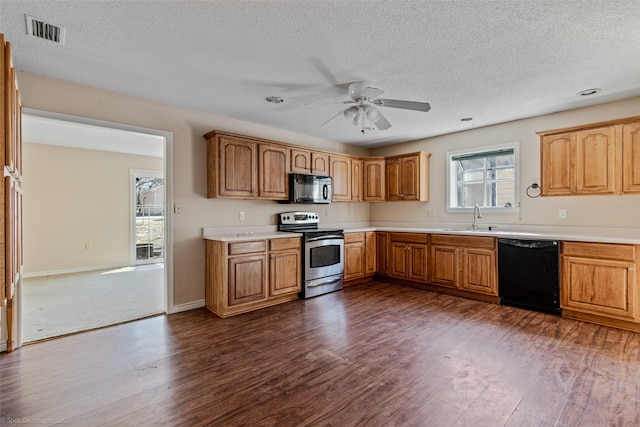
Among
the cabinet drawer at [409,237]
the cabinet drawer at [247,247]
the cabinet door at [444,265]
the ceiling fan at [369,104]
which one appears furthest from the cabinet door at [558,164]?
the cabinet drawer at [247,247]

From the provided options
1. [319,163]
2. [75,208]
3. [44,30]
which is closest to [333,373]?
[44,30]

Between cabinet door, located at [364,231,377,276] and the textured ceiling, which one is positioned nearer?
the textured ceiling

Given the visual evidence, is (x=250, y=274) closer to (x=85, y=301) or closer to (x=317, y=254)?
(x=317, y=254)

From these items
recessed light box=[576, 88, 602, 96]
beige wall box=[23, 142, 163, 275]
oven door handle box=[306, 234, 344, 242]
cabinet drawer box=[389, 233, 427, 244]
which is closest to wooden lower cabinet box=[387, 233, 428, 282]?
cabinet drawer box=[389, 233, 427, 244]

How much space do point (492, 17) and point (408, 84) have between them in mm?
1104

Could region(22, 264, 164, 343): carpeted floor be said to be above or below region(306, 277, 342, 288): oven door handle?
below

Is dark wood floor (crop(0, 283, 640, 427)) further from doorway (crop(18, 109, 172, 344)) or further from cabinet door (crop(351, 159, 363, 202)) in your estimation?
cabinet door (crop(351, 159, 363, 202))

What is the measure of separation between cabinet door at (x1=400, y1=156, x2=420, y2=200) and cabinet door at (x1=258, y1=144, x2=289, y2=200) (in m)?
2.14

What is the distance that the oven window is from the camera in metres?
4.47

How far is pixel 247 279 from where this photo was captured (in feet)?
12.3

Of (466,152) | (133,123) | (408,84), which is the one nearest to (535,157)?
(466,152)

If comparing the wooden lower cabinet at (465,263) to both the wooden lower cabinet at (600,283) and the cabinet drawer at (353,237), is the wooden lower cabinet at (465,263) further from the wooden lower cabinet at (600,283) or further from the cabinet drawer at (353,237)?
the cabinet drawer at (353,237)

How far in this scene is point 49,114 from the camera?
2.98 m

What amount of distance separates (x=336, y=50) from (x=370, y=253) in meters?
3.59
